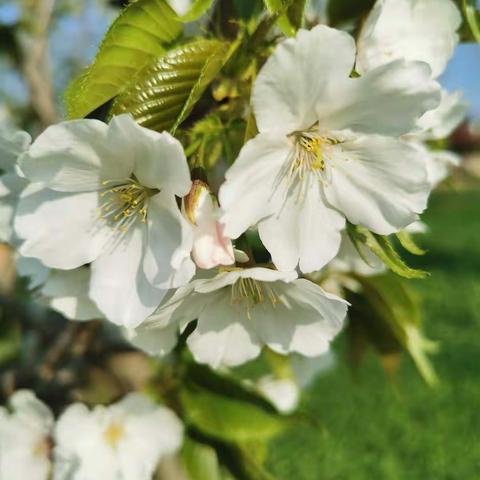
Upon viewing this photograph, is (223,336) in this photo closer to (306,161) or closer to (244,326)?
(244,326)

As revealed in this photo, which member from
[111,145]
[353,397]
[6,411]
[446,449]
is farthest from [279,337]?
[353,397]

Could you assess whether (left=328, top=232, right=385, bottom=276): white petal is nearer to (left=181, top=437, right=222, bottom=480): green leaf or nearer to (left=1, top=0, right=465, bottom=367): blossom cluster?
(left=1, top=0, right=465, bottom=367): blossom cluster

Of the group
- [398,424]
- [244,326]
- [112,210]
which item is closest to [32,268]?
[112,210]

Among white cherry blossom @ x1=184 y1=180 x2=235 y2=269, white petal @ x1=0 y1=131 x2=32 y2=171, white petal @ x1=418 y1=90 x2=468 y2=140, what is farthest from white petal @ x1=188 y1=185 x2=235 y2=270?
white petal @ x1=418 y1=90 x2=468 y2=140

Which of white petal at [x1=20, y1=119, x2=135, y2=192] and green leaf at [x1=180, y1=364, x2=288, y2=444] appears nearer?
white petal at [x1=20, y1=119, x2=135, y2=192]

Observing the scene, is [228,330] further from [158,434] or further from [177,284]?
[158,434]

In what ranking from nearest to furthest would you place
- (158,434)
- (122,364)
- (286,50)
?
(286,50), (158,434), (122,364)

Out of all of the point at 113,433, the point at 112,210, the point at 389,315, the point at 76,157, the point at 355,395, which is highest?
the point at 76,157
